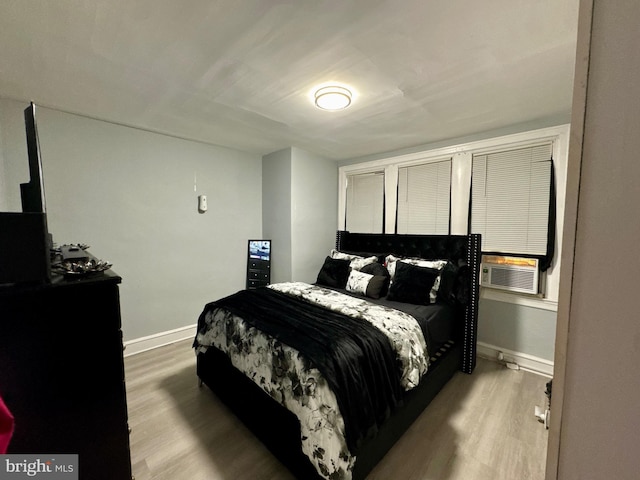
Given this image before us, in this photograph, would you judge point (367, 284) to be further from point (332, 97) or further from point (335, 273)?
point (332, 97)

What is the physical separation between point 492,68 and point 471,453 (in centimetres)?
247

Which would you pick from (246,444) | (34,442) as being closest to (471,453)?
(246,444)

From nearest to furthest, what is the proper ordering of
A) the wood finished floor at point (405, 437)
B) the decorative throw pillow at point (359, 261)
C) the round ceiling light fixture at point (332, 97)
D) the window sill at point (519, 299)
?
the wood finished floor at point (405, 437) < the round ceiling light fixture at point (332, 97) < the window sill at point (519, 299) < the decorative throw pillow at point (359, 261)

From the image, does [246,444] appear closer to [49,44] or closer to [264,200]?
[49,44]

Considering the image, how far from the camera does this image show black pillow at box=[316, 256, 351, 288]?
3.07 metres

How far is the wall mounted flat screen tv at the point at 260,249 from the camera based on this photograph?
373 centimetres

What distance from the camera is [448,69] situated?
168 centimetres

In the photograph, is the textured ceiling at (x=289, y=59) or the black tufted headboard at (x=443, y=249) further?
the black tufted headboard at (x=443, y=249)

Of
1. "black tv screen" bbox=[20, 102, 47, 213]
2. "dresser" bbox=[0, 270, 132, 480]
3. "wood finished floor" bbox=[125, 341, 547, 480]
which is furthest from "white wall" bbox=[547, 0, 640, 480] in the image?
"black tv screen" bbox=[20, 102, 47, 213]

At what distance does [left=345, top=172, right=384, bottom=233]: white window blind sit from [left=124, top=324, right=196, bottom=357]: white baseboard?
263 cm

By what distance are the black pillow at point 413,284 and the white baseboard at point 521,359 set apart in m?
1.07

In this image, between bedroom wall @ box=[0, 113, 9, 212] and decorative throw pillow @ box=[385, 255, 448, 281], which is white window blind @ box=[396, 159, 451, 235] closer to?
decorative throw pillow @ box=[385, 255, 448, 281]

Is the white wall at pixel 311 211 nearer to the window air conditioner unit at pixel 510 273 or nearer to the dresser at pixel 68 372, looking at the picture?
the window air conditioner unit at pixel 510 273

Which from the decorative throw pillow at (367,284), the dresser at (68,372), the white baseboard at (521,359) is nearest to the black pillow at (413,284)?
the decorative throw pillow at (367,284)
